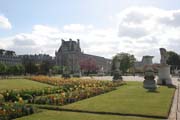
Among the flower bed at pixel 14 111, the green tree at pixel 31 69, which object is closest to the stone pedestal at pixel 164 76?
the flower bed at pixel 14 111

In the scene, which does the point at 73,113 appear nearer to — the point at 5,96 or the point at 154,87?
the point at 5,96

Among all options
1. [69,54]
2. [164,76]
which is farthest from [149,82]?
[69,54]

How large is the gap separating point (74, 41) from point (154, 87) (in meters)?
125

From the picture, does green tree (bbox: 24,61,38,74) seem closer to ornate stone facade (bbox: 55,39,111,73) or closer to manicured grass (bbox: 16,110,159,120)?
ornate stone facade (bbox: 55,39,111,73)

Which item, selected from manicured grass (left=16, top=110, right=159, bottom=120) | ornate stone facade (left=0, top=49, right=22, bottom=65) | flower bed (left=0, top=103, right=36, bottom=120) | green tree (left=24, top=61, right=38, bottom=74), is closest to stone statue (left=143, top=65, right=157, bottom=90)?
manicured grass (left=16, top=110, right=159, bottom=120)

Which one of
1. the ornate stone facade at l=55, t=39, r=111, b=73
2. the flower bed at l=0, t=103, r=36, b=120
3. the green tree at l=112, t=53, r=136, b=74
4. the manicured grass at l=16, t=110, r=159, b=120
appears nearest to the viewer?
the flower bed at l=0, t=103, r=36, b=120

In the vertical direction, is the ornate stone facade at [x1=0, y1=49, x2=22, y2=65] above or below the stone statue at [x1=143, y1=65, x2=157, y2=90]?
above

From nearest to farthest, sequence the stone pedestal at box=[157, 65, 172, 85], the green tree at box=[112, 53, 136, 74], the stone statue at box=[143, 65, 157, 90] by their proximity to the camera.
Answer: the stone statue at box=[143, 65, 157, 90] < the stone pedestal at box=[157, 65, 172, 85] < the green tree at box=[112, 53, 136, 74]

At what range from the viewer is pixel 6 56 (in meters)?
146

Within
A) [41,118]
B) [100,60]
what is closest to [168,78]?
[41,118]

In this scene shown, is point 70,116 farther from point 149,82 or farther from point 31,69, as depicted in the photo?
point 31,69

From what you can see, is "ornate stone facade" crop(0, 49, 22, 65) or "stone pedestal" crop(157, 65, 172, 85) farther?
"ornate stone facade" crop(0, 49, 22, 65)

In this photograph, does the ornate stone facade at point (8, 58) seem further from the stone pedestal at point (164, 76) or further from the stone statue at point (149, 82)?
the stone statue at point (149, 82)

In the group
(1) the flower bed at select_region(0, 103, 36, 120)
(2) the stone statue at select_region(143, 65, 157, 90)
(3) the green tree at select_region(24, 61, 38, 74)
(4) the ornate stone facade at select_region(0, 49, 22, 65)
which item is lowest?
(1) the flower bed at select_region(0, 103, 36, 120)
